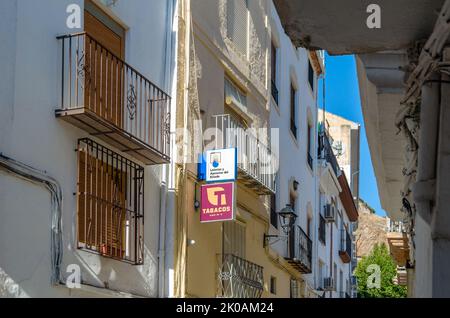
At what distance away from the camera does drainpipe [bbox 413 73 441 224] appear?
333 cm

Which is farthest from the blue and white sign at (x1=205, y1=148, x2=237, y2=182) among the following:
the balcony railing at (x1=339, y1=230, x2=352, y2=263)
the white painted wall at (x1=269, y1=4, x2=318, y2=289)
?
the balcony railing at (x1=339, y1=230, x2=352, y2=263)

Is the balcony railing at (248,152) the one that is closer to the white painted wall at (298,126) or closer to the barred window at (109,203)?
the white painted wall at (298,126)

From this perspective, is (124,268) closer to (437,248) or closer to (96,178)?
(96,178)

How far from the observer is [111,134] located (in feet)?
37.9

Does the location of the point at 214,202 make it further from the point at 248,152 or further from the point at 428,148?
the point at 428,148

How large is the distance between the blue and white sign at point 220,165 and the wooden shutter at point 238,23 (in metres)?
3.34

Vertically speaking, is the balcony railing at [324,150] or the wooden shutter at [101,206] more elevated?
the balcony railing at [324,150]

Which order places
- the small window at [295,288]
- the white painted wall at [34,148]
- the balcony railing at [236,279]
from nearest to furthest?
the white painted wall at [34,148] < the balcony railing at [236,279] < the small window at [295,288]

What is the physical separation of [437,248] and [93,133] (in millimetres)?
8653

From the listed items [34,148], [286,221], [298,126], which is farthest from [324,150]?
[34,148]

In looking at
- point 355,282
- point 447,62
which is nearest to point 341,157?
point 355,282

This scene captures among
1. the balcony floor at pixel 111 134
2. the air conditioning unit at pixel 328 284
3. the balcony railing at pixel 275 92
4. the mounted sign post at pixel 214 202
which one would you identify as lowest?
the air conditioning unit at pixel 328 284

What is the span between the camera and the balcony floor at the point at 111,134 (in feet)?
35.7

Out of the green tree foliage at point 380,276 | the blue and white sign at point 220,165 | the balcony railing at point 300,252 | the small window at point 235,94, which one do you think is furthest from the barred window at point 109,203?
the green tree foliage at point 380,276
